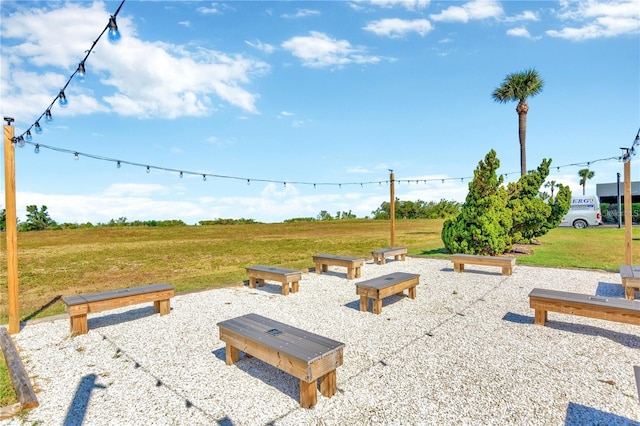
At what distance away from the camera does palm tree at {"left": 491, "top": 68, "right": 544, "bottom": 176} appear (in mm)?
21828

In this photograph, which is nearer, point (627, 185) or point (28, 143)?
point (28, 143)

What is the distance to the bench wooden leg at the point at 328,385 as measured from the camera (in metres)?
3.36

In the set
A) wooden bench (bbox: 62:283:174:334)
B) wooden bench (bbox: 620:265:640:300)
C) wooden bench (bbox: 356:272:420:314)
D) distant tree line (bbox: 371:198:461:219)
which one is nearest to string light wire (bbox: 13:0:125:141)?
wooden bench (bbox: 62:283:174:334)

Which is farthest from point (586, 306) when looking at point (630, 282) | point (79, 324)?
point (79, 324)

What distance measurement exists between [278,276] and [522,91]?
23.0 metres

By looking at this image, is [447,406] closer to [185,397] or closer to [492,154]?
[185,397]

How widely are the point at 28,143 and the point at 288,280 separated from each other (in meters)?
5.13

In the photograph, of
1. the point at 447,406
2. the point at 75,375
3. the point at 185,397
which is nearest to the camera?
the point at 447,406

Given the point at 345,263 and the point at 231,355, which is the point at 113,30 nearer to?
the point at 231,355

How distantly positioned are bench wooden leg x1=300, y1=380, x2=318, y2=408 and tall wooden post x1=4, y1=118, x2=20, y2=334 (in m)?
4.93

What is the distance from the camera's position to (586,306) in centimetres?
480

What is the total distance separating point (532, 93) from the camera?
22859mm

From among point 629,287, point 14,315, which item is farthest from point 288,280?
point 629,287

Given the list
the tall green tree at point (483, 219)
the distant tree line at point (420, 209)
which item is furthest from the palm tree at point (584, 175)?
the tall green tree at point (483, 219)
